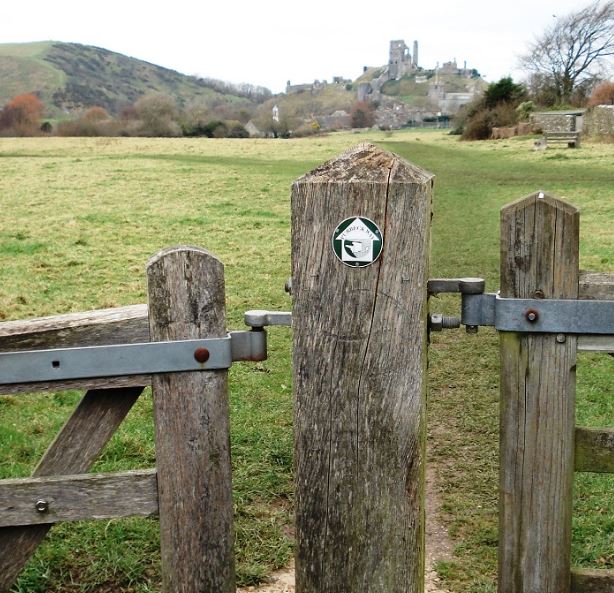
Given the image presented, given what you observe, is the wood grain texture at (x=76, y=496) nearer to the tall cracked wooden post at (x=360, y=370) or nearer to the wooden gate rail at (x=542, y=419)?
the tall cracked wooden post at (x=360, y=370)

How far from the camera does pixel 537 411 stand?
2.51 m

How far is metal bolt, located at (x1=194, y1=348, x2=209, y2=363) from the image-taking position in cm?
246

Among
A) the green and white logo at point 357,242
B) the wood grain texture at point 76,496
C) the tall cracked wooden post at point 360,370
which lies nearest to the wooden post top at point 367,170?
the tall cracked wooden post at point 360,370

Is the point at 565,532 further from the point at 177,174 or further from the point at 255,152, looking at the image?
the point at 255,152

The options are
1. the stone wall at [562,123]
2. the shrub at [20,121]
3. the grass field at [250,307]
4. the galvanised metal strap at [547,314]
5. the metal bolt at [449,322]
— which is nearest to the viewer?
the galvanised metal strap at [547,314]

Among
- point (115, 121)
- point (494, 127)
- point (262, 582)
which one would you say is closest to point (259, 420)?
point (262, 582)

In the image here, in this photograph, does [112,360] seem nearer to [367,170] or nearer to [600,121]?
[367,170]

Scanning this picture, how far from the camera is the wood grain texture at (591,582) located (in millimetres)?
2609

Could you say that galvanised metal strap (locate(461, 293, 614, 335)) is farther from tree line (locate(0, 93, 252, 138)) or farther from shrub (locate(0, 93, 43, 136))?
shrub (locate(0, 93, 43, 136))

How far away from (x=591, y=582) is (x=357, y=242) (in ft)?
4.12

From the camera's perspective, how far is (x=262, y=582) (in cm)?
384

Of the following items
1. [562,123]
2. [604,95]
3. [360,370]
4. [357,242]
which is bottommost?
[360,370]

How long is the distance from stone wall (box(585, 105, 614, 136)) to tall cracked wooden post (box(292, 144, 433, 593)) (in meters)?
38.0

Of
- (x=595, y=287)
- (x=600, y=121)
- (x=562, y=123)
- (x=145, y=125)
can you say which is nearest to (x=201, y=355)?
(x=595, y=287)
